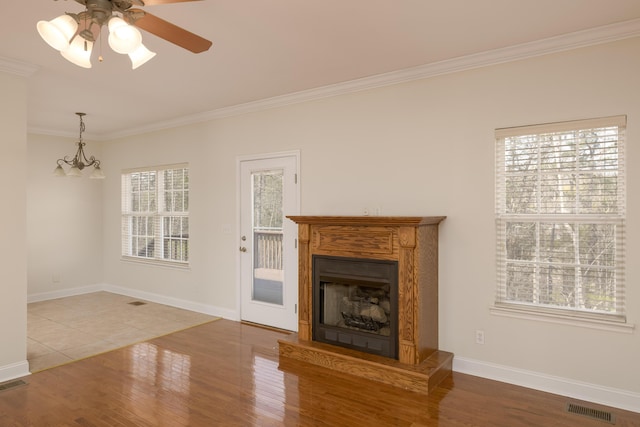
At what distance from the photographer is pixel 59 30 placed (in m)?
1.71

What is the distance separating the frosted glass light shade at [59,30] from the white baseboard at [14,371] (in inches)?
117

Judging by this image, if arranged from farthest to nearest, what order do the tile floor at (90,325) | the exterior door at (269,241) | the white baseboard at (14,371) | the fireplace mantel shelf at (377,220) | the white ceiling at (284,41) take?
the exterior door at (269,241) < the tile floor at (90,325) < the white baseboard at (14,371) < the fireplace mantel shelf at (377,220) < the white ceiling at (284,41)

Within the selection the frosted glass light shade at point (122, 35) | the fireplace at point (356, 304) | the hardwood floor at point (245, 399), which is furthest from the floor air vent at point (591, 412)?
the frosted glass light shade at point (122, 35)

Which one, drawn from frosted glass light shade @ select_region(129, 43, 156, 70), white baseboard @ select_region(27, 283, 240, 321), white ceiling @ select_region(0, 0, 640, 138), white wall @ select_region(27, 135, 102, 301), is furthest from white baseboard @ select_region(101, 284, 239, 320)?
frosted glass light shade @ select_region(129, 43, 156, 70)

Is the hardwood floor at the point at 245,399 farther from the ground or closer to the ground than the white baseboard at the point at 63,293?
closer to the ground

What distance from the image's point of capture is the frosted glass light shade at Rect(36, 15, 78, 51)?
5.53 feet

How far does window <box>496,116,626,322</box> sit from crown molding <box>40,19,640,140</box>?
0.59 metres

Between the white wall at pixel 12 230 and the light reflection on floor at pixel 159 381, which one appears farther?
the white wall at pixel 12 230

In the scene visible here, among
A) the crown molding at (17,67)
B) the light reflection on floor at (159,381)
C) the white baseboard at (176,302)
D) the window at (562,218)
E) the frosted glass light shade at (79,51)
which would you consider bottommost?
the light reflection on floor at (159,381)

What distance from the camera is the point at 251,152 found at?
16.4 feet

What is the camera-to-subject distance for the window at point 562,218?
2980 millimetres

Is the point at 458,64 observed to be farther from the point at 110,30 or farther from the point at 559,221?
the point at 110,30

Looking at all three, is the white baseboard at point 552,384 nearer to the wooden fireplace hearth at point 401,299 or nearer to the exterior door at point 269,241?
the wooden fireplace hearth at point 401,299

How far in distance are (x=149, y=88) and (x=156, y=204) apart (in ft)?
7.87
